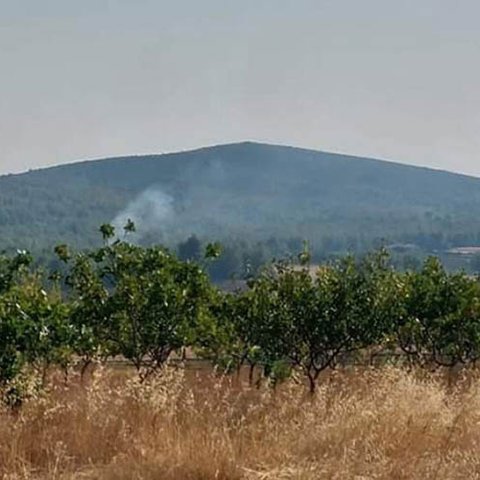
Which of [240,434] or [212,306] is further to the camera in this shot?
[212,306]

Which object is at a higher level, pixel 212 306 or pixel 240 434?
pixel 212 306

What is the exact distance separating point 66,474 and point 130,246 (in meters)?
5.85

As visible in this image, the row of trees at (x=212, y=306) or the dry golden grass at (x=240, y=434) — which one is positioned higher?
the row of trees at (x=212, y=306)

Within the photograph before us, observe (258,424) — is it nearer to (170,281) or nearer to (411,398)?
(411,398)

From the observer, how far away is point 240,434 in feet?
21.9

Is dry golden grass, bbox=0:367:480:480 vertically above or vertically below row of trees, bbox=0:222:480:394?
below

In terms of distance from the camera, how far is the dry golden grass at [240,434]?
5961 millimetres

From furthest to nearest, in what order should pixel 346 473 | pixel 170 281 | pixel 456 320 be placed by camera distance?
pixel 456 320, pixel 170 281, pixel 346 473

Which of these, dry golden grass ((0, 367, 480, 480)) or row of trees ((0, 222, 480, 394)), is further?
row of trees ((0, 222, 480, 394))

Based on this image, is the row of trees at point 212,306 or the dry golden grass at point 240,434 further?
the row of trees at point 212,306

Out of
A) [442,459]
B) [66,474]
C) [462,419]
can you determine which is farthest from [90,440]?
[462,419]

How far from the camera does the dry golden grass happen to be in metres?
5.96

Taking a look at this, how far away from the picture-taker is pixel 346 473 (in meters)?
5.86

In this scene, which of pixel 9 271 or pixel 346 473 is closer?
pixel 346 473
